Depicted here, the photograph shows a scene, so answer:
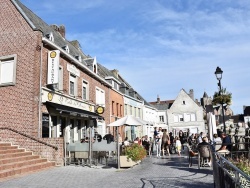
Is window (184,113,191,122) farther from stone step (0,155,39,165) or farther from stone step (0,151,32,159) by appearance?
stone step (0,155,39,165)

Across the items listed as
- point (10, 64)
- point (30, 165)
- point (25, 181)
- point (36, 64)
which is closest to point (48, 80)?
point (36, 64)

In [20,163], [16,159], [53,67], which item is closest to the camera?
[20,163]

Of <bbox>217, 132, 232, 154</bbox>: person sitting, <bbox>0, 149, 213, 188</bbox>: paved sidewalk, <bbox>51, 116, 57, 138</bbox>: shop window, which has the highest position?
<bbox>51, 116, 57, 138</bbox>: shop window

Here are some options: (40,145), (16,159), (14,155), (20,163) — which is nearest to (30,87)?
(40,145)

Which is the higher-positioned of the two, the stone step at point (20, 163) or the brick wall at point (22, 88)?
the brick wall at point (22, 88)

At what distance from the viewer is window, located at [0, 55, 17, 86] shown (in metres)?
15.4

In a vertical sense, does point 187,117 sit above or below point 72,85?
below

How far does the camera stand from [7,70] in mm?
15805

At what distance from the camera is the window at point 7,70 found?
15414mm

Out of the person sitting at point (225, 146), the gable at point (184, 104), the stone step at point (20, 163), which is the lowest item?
the stone step at point (20, 163)

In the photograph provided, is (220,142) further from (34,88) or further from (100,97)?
(100,97)

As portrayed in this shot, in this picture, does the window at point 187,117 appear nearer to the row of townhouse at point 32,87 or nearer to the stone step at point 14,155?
the row of townhouse at point 32,87

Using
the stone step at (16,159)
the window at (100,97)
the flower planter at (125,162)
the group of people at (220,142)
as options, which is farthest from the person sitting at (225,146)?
the window at (100,97)

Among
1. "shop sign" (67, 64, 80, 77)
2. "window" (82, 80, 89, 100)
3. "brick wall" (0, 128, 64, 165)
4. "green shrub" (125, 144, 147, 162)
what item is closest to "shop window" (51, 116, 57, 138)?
"brick wall" (0, 128, 64, 165)
